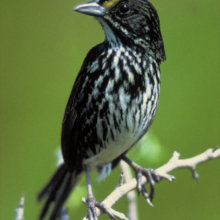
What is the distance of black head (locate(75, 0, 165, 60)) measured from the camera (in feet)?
11.0

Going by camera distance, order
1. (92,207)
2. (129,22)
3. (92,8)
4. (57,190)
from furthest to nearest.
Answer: (57,190) < (92,207) < (129,22) < (92,8)

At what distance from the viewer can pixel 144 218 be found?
419 centimetres

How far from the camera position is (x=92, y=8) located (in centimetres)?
329

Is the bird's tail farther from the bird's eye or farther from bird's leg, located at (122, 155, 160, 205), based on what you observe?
the bird's eye

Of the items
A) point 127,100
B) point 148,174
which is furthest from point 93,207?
point 127,100

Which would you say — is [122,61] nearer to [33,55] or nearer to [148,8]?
[148,8]

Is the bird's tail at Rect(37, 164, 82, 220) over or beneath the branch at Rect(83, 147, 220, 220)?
beneath

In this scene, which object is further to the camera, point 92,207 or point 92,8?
point 92,207

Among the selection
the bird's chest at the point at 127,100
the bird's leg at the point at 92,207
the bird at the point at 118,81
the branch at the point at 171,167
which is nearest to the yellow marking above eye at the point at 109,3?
the bird at the point at 118,81

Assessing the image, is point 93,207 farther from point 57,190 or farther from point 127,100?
point 127,100

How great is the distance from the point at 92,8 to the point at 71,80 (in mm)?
1183

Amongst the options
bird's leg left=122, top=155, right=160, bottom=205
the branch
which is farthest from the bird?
bird's leg left=122, top=155, right=160, bottom=205

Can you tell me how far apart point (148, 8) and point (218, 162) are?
122 cm

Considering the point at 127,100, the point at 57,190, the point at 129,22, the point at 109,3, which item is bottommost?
the point at 57,190
